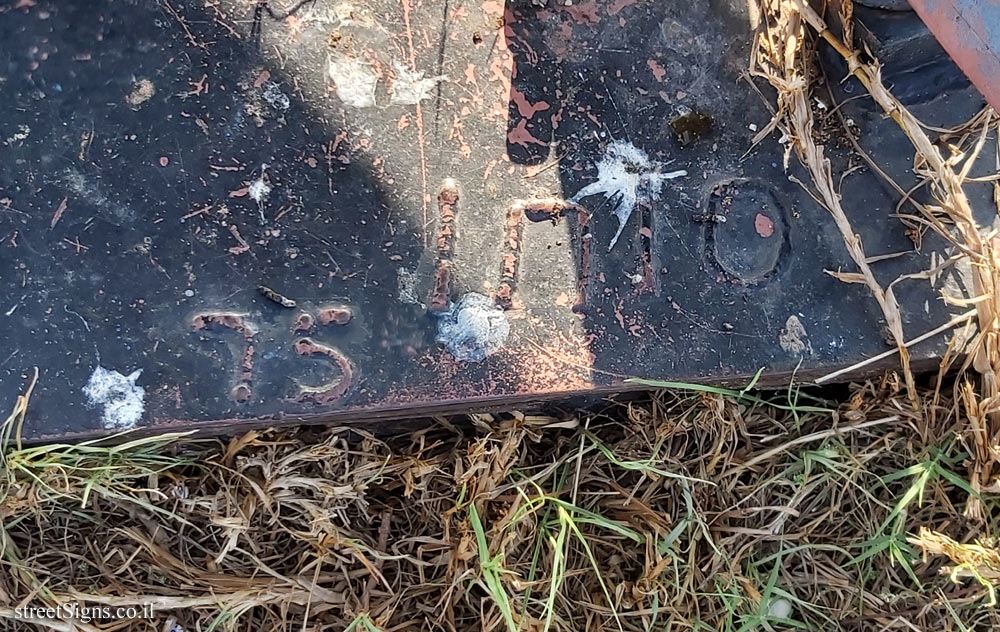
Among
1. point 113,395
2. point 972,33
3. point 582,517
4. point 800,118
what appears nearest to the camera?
point 972,33

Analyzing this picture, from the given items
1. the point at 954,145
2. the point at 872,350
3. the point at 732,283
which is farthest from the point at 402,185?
the point at 954,145

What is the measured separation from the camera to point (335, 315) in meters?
1.23

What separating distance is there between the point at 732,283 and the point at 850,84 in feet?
1.23

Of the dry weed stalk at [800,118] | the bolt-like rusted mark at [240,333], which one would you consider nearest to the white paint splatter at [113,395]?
the bolt-like rusted mark at [240,333]

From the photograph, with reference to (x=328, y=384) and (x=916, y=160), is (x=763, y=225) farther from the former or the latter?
(x=328, y=384)

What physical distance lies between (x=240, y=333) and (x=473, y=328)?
0.34 meters

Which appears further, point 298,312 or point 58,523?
point 58,523

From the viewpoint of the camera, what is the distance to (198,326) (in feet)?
3.97

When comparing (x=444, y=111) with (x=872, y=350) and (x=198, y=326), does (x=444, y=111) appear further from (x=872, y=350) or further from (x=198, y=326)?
(x=872, y=350)

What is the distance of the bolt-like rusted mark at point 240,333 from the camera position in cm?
121

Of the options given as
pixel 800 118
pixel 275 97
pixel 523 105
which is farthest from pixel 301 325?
pixel 800 118

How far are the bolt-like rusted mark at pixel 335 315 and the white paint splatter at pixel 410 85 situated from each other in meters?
0.32

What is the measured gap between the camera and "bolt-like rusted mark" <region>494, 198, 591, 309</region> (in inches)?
49.3

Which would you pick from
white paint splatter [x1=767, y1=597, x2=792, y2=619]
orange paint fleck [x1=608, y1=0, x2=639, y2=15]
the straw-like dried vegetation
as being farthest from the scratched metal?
white paint splatter [x1=767, y1=597, x2=792, y2=619]
